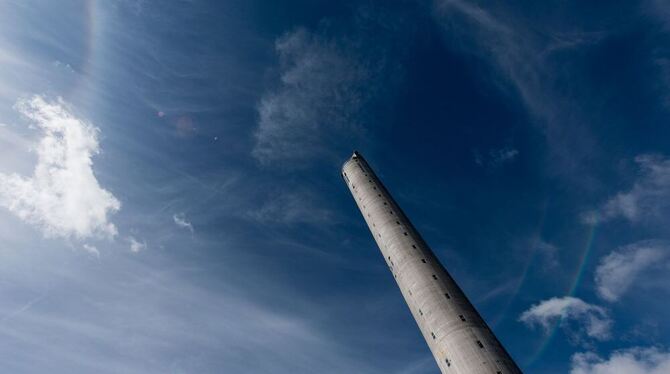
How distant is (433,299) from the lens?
6094 centimetres

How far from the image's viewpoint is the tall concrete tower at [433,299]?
52.2 meters

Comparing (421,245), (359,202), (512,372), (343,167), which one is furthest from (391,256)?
(343,167)

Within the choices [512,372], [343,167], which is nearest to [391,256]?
[512,372]

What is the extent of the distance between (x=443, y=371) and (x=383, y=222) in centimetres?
3093

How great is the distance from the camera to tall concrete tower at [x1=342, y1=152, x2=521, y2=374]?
171 feet

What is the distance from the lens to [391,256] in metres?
72.9

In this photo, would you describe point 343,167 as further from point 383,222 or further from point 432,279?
point 432,279

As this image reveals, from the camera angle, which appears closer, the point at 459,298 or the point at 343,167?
the point at 459,298

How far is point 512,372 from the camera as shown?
50.7m

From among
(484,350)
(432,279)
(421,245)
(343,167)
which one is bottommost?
(484,350)

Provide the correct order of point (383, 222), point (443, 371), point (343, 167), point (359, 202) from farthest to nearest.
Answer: point (343, 167), point (359, 202), point (383, 222), point (443, 371)

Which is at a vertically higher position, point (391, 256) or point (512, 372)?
point (391, 256)

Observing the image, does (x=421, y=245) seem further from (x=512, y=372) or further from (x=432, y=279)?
(x=512, y=372)

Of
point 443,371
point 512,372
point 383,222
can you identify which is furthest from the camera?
point 383,222
